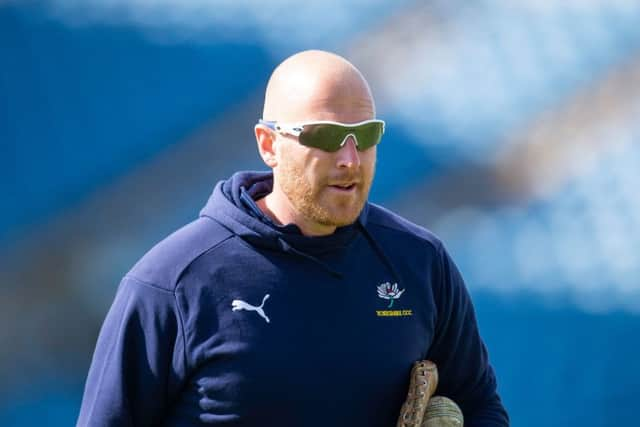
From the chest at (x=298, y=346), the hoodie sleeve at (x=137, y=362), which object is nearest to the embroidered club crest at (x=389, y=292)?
the chest at (x=298, y=346)

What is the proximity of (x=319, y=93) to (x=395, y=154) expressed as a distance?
5.53 feet

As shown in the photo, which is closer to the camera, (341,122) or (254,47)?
(341,122)

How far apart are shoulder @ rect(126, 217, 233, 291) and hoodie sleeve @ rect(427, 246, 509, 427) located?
0.64 meters

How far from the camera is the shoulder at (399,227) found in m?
3.09

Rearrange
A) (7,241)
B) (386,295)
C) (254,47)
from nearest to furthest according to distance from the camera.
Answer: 1. (386,295)
2. (7,241)
3. (254,47)

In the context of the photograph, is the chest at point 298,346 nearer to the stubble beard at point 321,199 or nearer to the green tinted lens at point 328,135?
the stubble beard at point 321,199

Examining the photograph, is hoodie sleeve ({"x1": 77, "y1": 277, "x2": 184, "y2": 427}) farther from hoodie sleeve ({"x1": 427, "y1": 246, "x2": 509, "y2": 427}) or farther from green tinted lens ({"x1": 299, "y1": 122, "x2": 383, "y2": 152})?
hoodie sleeve ({"x1": 427, "y1": 246, "x2": 509, "y2": 427})

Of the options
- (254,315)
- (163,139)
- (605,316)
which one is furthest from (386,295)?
(605,316)

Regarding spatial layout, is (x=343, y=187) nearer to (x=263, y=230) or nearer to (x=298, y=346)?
(x=263, y=230)

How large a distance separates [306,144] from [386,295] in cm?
45

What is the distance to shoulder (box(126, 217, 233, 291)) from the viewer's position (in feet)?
8.99

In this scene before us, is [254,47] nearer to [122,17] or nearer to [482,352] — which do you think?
[122,17]

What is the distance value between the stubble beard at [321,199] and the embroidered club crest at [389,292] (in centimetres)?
21

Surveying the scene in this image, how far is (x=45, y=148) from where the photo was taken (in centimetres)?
414
